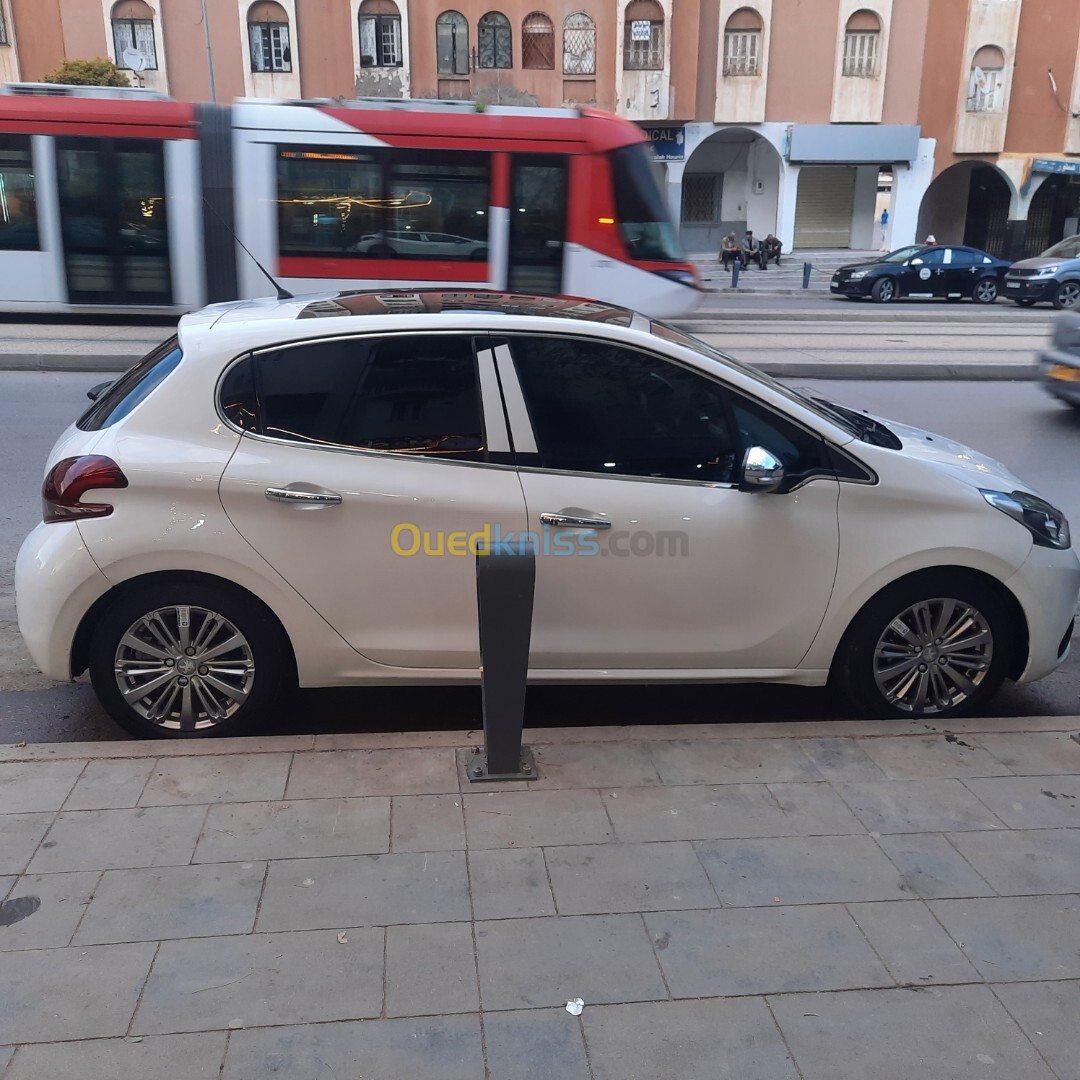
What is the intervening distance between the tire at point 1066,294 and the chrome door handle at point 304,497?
970 inches

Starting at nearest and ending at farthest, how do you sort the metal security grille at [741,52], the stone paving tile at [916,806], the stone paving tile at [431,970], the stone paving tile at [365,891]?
the stone paving tile at [431,970] → the stone paving tile at [365,891] → the stone paving tile at [916,806] → the metal security grille at [741,52]

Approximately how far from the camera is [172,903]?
9.69 ft

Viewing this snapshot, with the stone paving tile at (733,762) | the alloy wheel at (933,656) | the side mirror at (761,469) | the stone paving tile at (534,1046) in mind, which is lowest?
the stone paving tile at (534,1046)

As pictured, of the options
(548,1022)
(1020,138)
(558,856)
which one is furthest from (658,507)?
(1020,138)

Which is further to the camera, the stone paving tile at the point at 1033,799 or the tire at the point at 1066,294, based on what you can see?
the tire at the point at 1066,294

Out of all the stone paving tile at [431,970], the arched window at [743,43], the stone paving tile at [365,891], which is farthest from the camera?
the arched window at [743,43]

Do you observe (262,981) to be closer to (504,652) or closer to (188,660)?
(504,652)

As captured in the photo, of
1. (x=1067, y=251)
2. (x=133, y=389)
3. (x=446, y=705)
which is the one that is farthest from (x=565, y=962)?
(x=1067, y=251)

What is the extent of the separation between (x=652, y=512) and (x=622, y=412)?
40 cm

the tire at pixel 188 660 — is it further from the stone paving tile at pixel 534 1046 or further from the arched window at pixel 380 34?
the arched window at pixel 380 34

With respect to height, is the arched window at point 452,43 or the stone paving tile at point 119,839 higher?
the arched window at point 452,43

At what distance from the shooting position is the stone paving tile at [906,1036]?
2455 millimetres

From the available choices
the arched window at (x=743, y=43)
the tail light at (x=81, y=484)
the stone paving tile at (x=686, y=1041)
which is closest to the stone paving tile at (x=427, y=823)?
the stone paving tile at (x=686, y=1041)

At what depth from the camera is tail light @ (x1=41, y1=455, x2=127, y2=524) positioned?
145 inches
